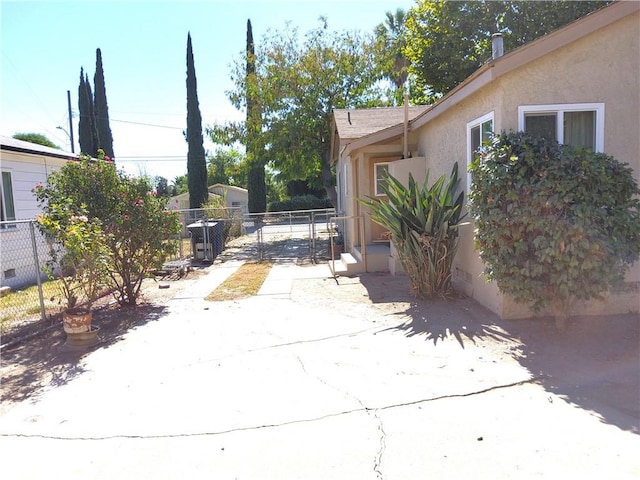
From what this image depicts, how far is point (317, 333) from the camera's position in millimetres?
5570

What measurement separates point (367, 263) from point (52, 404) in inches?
→ 261

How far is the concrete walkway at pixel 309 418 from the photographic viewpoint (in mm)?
2852

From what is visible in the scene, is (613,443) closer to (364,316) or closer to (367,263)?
(364,316)

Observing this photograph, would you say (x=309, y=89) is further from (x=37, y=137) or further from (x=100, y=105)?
(x=37, y=137)

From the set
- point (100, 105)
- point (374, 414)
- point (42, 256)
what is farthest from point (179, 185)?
point (374, 414)

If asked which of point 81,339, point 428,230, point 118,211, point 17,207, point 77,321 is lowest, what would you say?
point 81,339

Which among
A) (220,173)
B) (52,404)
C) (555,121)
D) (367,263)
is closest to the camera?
(52,404)

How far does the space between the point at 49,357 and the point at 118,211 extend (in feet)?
8.47

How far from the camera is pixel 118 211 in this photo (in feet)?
23.1

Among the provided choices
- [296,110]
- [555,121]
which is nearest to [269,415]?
[555,121]

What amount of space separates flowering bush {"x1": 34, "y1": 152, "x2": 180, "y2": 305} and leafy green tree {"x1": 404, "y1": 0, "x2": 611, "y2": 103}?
46.0 feet

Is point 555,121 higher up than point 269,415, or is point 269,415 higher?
point 555,121

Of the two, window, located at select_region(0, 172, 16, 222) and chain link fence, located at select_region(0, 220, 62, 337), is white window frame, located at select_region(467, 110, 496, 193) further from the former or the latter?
window, located at select_region(0, 172, 16, 222)

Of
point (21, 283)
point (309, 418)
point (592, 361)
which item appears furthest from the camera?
point (21, 283)
